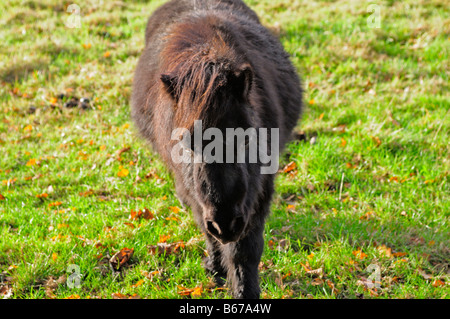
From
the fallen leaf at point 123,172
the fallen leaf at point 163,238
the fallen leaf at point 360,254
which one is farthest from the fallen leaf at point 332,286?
the fallen leaf at point 123,172

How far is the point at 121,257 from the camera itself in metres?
3.97

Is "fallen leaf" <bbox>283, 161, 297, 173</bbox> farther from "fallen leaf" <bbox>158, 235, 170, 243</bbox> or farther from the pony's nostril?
the pony's nostril

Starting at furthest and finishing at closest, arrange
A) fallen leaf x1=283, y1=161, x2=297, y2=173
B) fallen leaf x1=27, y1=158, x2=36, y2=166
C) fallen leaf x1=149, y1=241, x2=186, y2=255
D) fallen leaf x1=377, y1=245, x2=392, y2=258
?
fallen leaf x1=27, y1=158, x2=36, y2=166
fallen leaf x1=283, y1=161, x2=297, y2=173
fallen leaf x1=149, y1=241, x2=186, y2=255
fallen leaf x1=377, y1=245, x2=392, y2=258

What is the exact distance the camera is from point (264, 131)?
3152mm

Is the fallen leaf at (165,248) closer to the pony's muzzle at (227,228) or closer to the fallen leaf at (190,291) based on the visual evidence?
the fallen leaf at (190,291)

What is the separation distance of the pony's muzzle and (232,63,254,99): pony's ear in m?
0.78

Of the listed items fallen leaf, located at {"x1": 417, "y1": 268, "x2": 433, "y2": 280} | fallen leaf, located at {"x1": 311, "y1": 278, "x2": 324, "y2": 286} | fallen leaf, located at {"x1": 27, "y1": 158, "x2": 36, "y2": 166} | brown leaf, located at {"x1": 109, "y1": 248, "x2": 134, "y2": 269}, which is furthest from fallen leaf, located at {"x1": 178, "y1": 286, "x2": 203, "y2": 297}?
fallen leaf, located at {"x1": 27, "y1": 158, "x2": 36, "y2": 166}

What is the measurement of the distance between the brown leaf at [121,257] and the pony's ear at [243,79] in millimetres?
1994

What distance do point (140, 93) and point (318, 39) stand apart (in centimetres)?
459

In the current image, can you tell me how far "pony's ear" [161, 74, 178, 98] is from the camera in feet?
9.27

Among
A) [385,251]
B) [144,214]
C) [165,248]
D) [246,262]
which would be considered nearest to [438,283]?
[385,251]

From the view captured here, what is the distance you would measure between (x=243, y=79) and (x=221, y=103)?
206mm
